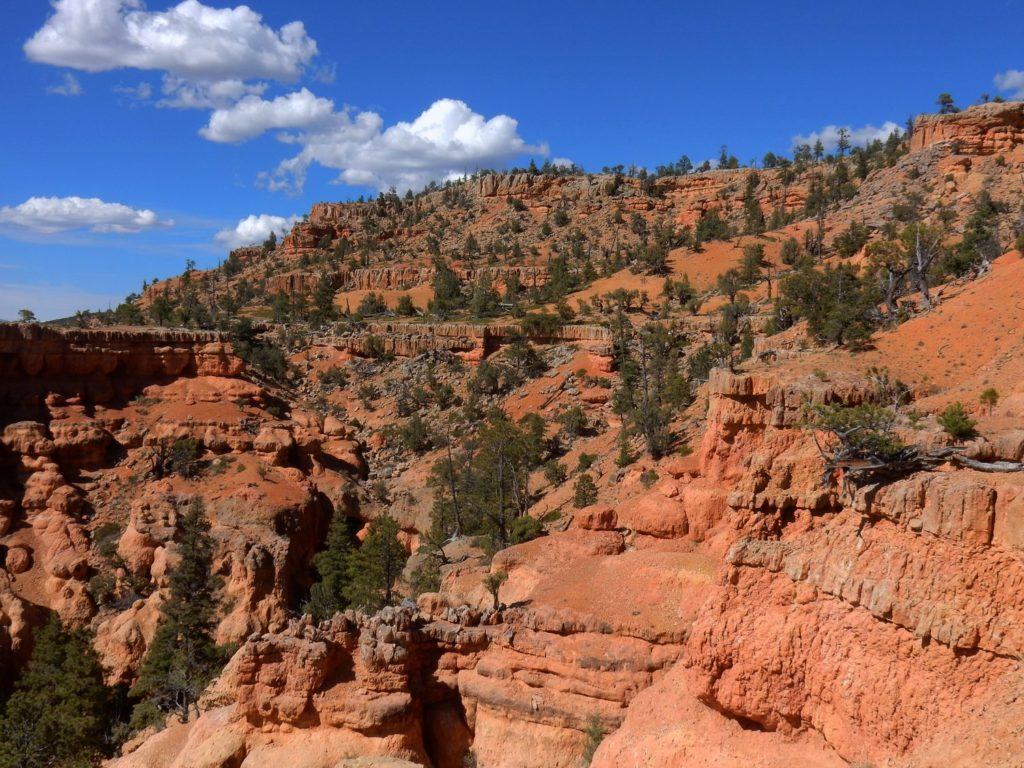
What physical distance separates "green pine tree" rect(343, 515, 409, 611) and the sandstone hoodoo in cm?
15

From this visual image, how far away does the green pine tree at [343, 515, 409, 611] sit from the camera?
26.3m

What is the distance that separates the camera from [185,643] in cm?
2508

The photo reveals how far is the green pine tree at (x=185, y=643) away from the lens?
2275 cm

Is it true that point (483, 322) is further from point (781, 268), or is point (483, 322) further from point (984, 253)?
point (984, 253)

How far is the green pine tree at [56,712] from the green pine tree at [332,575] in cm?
767

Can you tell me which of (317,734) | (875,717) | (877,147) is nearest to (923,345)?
(875,717)

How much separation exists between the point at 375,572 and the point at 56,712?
10490mm

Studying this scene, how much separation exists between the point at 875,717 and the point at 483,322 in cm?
5216

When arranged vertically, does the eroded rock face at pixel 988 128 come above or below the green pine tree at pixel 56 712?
above

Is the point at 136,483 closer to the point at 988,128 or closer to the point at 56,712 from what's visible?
the point at 56,712

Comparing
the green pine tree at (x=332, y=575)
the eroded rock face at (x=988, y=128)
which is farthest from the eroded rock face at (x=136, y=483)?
the eroded rock face at (x=988, y=128)

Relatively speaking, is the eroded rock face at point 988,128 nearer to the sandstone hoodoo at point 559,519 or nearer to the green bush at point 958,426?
the sandstone hoodoo at point 559,519

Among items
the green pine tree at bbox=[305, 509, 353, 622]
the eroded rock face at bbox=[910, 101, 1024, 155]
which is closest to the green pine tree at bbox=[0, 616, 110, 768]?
the green pine tree at bbox=[305, 509, 353, 622]

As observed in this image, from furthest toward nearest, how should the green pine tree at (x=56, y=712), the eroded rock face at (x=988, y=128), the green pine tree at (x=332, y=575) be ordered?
the eroded rock face at (x=988, y=128), the green pine tree at (x=332, y=575), the green pine tree at (x=56, y=712)
